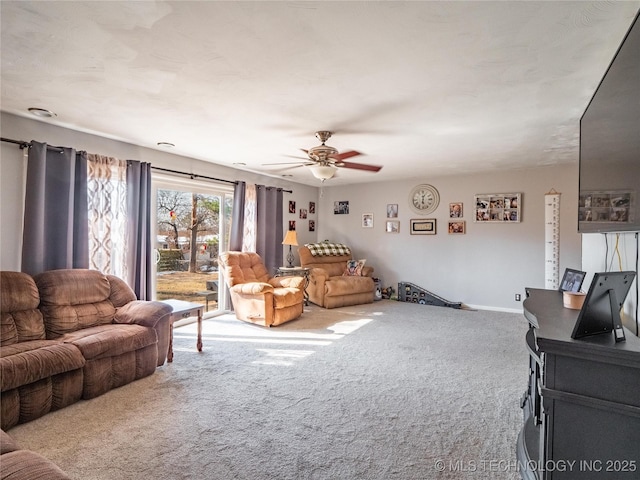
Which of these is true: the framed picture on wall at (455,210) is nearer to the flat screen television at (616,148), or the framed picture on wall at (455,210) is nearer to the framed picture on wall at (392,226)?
the framed picture on wall at (392,226)

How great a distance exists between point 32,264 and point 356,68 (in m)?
3.19

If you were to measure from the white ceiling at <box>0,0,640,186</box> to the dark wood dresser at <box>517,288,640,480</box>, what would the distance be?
146cm

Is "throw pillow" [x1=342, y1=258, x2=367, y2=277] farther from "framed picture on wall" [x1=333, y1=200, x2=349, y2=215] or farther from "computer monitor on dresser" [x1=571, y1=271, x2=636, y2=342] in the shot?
"computer monitor on dresser" [x1=571, y1=271, x2=636, y2=342]

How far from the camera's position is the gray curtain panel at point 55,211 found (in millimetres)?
3039

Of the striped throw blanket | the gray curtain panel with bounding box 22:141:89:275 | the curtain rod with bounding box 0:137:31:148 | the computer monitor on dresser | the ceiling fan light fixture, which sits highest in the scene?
the curtain rod with bounding box 0:137:31:148

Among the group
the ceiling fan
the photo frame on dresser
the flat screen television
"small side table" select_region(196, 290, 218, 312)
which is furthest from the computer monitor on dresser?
"small side table" select_region(196, 290, 218, 312)

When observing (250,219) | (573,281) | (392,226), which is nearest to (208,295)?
(250,219)

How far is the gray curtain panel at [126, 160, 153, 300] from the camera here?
3.87 meters

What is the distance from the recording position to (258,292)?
4.52 m

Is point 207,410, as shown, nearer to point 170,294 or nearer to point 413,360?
point 413,360

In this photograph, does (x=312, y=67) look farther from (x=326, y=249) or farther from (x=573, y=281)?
(x=326, y=249)

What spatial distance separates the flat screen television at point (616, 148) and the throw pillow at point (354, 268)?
176 inches

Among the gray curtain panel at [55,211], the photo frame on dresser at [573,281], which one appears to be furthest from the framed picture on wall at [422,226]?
the gray curtain panel at [55,211]

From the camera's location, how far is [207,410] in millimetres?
2412
